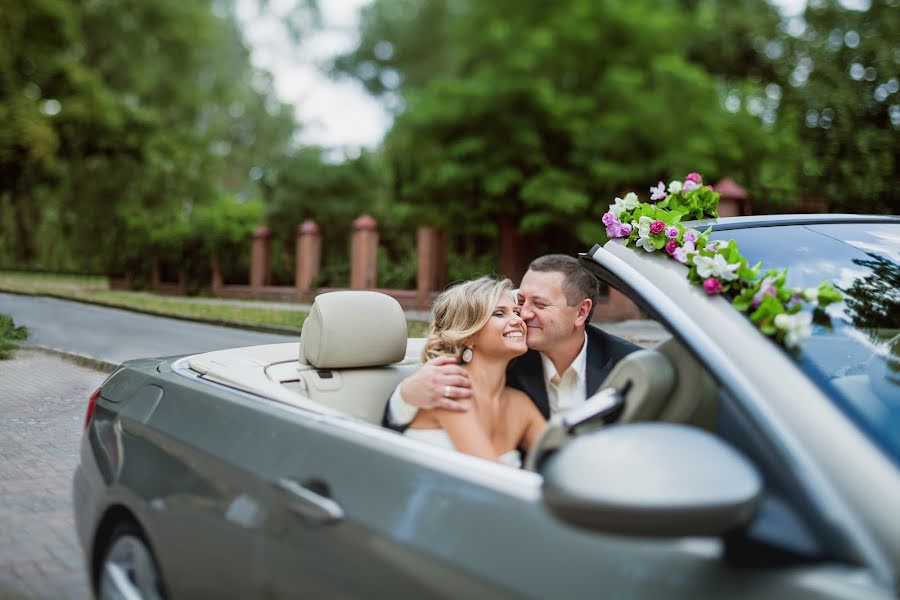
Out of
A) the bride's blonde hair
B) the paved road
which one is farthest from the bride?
the paved road

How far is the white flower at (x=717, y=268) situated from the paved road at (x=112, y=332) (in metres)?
→ 8.58

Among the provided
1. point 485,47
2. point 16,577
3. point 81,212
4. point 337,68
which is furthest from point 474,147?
point 81,212

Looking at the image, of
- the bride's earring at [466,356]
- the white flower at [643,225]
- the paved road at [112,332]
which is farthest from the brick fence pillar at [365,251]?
the white flower at [643,225]

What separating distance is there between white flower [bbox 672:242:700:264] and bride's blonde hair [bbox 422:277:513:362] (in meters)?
0.84

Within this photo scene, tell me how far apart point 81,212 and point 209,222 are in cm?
1234

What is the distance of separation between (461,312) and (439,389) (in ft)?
1.36

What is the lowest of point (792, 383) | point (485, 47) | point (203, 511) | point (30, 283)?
point (30, 283)

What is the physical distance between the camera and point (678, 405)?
1.92 m

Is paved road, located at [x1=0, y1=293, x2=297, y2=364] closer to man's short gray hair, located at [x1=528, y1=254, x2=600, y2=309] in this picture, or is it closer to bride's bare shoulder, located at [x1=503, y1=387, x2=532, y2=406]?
man's short gray hair, located at [x1=528, y1=254, x2=600, y2=309]

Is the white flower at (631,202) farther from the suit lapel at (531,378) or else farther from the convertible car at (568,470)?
the suit lapel at (531,378)

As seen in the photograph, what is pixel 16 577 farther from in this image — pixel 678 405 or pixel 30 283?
pixel 30 283

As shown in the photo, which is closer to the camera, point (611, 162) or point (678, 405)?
point (678, 405)

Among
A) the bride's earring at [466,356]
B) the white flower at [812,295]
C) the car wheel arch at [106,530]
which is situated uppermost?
the white flower at [812,295]

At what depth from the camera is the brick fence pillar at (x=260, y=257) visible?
1001 inches
